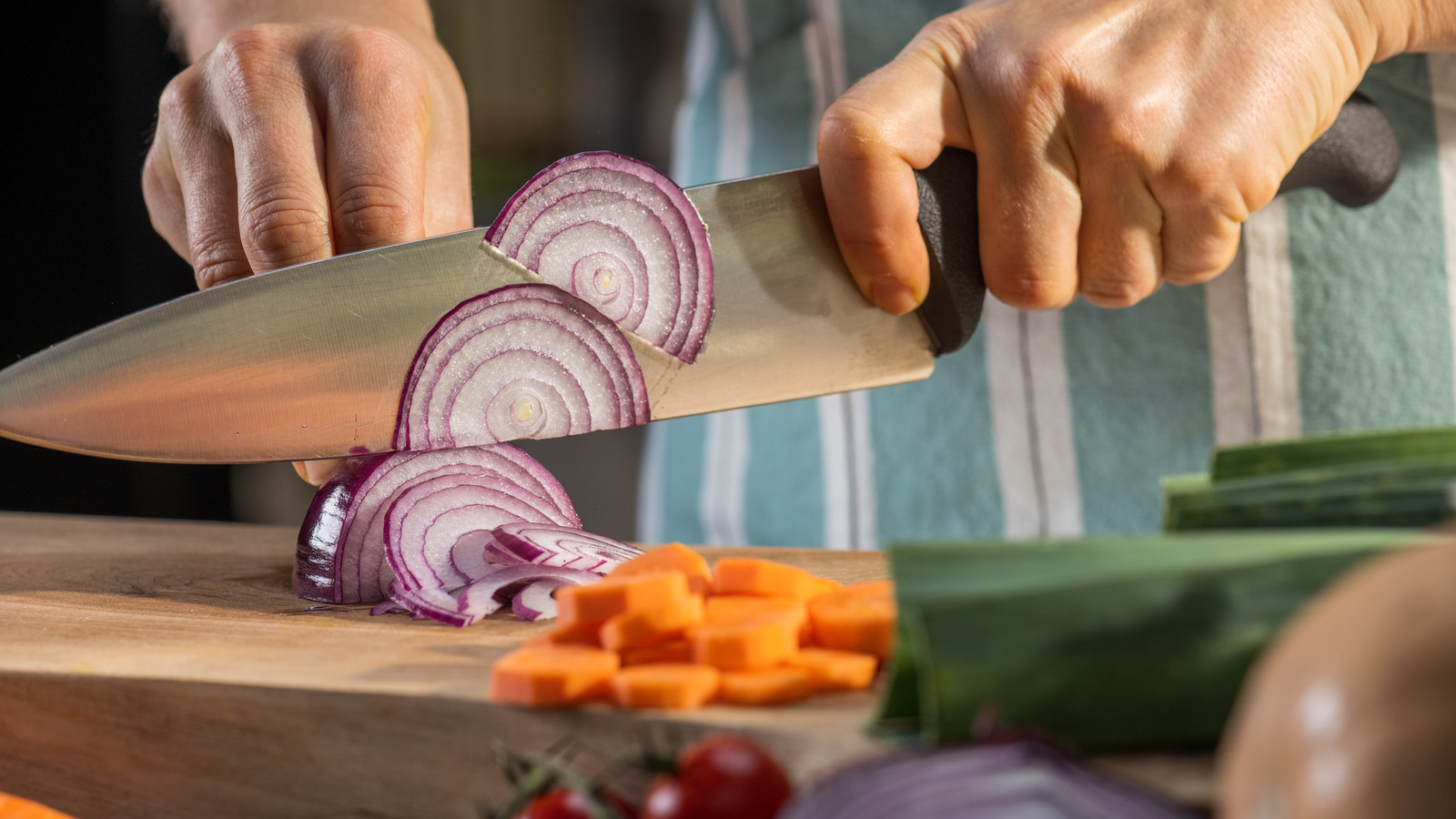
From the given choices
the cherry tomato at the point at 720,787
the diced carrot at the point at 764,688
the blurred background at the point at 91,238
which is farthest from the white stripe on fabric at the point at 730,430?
the blurred background at the point at 91,238

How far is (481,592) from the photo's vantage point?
138 cm

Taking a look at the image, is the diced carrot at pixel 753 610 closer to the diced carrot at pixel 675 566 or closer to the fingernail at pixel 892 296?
the diced carrot at pixel 675 566

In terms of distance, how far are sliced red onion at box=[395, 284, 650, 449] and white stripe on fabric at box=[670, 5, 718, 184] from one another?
3.80 feet

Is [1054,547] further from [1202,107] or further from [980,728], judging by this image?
[1202,107]

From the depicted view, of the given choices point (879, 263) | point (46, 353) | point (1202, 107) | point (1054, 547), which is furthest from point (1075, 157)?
point (46, 353)

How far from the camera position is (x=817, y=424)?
2326 millimetres

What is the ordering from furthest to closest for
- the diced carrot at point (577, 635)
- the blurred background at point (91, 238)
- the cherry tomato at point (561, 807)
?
the blurred background at point (91, 238), the diced carrot at point (577, 635), the cherry tomato at point (561, 807)

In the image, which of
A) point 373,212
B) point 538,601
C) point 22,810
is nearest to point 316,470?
point 373,212

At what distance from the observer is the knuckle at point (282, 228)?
5.03 ft

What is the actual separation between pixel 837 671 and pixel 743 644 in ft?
0.30

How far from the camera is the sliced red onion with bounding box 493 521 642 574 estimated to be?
1.42 meters

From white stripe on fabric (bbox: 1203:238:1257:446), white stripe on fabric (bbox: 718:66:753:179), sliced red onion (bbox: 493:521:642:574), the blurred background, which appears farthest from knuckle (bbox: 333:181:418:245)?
the blurred background

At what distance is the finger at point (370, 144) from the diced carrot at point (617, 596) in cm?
81

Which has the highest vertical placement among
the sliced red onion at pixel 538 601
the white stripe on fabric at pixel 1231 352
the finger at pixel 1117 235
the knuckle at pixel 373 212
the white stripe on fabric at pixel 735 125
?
the white stripe on fabric at pixel 735 125
